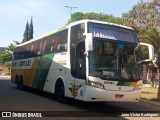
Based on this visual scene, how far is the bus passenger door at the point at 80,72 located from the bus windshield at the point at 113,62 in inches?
20.2

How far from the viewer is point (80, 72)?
43.1 feet

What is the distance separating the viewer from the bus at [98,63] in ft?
40.8

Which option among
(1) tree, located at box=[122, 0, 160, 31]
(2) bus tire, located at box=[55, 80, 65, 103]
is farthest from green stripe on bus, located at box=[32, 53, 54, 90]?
(1) tree, located at box=[122, 0, 160, 31]

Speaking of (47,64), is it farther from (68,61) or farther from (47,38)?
(68,61)

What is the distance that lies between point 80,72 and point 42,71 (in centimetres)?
546

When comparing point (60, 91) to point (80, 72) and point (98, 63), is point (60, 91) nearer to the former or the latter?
point (80, 72)

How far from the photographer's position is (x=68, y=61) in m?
14.3

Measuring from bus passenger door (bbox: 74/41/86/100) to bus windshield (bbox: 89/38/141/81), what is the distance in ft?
1.68

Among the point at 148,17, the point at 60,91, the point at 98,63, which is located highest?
the point at 148,17

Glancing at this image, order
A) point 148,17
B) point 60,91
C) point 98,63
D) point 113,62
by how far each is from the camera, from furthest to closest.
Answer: point 148,17, point 60,91, point 113,62, point 98,63

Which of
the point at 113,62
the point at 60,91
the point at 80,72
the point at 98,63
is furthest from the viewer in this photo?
the point at 60,91

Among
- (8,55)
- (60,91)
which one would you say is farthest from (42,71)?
(8,55)

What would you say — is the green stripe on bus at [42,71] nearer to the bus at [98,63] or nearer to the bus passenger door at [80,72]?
the bus at [98,63]

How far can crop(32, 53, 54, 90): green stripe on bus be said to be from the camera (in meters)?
17.2
